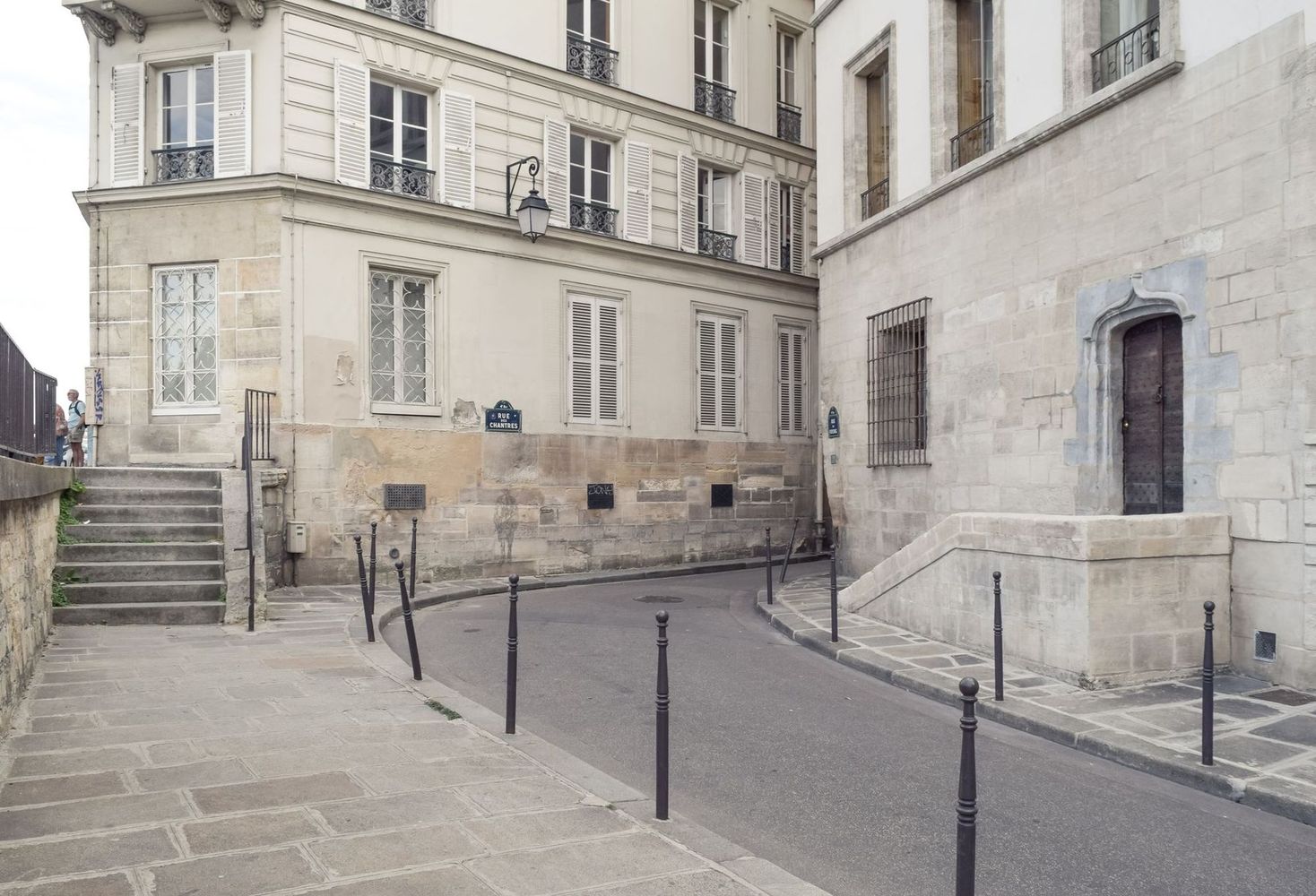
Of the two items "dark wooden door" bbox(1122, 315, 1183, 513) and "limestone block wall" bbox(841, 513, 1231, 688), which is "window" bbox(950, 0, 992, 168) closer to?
"dark wooden door" bbox(1122, 315, 1183, 513)

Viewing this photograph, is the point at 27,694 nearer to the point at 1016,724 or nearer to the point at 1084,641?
the point at 1016,724

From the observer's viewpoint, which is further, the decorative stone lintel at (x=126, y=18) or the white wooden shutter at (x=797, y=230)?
the white wooden shutter at (x=797, y=230)

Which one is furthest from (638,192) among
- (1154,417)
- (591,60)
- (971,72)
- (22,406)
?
(22,406)

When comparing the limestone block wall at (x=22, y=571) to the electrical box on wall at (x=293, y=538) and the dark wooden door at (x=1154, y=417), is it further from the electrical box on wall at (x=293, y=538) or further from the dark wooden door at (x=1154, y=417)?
the dark wooden door at (x=1154, y=417)

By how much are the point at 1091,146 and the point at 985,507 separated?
413 centimetres

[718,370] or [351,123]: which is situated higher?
[351,123]

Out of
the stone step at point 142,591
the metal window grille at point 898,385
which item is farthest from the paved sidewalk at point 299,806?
the metal window grille at point 898,385

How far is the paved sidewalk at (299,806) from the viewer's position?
3955 mm

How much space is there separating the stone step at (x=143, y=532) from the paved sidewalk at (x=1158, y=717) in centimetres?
709

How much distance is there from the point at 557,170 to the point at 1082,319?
9573mm

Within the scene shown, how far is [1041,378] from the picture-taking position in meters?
11.0

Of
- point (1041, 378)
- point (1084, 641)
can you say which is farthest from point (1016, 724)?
point (1041, 378)

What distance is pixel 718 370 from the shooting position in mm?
19047

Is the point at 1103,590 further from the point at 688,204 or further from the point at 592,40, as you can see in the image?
the point at 592,40
